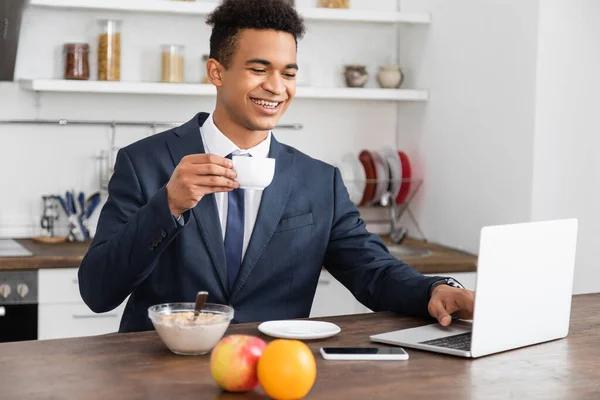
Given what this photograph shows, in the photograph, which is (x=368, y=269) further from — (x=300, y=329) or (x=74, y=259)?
(x=74, y=259)

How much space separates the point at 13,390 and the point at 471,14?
2779 mm

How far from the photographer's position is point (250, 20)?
2260 mm

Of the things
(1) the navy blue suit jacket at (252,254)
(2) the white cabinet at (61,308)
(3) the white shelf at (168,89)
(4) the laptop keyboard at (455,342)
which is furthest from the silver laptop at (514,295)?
(3) the white shelf at (168,89)

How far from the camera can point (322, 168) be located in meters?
2.51

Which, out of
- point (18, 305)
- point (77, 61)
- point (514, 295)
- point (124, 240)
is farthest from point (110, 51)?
point (514, 295)

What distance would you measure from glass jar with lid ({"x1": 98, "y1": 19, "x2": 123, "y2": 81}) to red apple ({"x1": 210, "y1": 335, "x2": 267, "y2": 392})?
8.19 feet

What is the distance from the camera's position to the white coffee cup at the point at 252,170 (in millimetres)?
1796

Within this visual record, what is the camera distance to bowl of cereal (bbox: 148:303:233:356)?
5.43 feet

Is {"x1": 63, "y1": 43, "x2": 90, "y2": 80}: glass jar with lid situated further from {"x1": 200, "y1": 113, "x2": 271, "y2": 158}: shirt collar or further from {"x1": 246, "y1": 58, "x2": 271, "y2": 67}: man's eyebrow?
{"x1": 246, "y1": 58, "x2": 271, "y2": 67}: man's eyebrow

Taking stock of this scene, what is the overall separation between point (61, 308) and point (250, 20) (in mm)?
1601

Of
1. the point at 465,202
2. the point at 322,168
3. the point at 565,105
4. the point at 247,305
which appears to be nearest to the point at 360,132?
the point at 465,202

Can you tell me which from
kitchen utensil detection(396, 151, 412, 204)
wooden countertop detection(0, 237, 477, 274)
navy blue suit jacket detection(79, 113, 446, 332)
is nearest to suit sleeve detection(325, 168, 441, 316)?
navy blue suit jacket detection(79, 113, 446, 332)

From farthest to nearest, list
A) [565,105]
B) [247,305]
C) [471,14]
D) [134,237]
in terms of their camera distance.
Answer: [471,14], [565,105], [247,305], [134,237]

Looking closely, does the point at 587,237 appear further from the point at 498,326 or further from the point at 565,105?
the point at 498,326
